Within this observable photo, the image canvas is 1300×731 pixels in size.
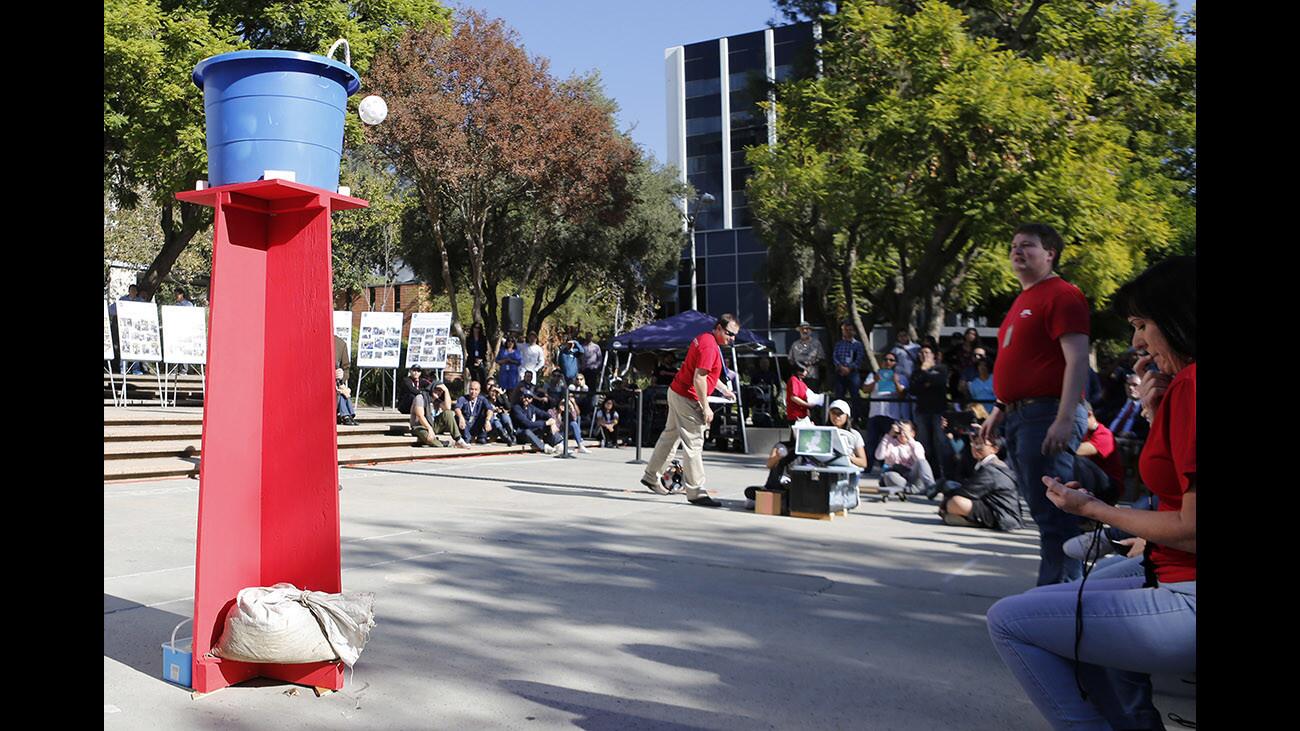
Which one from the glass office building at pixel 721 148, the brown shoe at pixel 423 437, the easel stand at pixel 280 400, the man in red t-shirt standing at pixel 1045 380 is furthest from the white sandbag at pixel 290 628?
the glass office building at pixel 721 148

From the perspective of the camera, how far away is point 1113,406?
11359mm

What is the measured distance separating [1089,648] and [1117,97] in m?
16.7

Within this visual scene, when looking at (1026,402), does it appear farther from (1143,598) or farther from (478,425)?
(478,425)

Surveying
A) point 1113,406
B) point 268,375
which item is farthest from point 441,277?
point 268,375

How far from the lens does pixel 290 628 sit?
3.65m

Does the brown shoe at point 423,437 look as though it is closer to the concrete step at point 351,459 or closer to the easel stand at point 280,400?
the concrete step at point 351,459

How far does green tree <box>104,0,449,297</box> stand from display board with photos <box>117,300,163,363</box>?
4.47 metres

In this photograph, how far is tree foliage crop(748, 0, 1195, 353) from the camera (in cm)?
1541

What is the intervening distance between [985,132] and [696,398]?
8.82 m

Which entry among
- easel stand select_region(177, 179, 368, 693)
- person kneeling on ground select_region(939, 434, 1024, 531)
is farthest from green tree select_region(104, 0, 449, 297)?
easel stand select_region(177, 179, 368, 693)

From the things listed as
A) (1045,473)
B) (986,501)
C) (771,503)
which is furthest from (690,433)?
(1045,473)

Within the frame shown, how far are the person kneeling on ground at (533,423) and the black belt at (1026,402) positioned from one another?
38.7 ft

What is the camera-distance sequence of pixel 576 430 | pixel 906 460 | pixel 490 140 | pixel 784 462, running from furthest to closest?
pixel 490 140, pixel 576 430, pixel 906 460, pixel 784 462

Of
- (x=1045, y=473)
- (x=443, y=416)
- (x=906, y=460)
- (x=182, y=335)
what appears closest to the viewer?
(x=1045, y=473)
